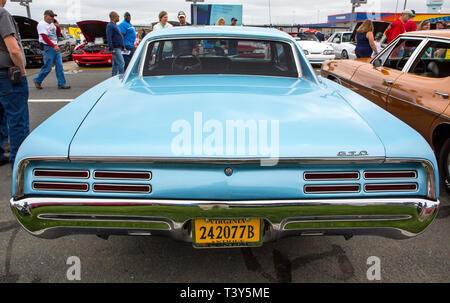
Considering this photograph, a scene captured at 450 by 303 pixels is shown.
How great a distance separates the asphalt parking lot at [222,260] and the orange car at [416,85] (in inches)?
41.7

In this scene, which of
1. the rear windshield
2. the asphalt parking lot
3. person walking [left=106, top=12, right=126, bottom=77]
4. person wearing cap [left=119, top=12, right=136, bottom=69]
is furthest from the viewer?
person wearing cap [left=119, top=12, right=136, bottom=69]

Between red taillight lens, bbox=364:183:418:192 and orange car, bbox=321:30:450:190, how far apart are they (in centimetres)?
174

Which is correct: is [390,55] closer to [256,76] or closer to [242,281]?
[256,76]

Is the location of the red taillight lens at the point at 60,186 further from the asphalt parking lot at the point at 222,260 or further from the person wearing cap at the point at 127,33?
the person wearing cap at the point at 127,33

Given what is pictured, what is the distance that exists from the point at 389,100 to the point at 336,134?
259 cm

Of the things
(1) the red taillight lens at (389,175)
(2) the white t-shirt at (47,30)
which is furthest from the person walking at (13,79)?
(2) the white t-shirt at (47,30)

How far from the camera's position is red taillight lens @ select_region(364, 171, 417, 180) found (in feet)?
5.61

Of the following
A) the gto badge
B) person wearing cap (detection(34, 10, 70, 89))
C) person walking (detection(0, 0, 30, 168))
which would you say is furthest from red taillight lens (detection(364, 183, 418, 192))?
person wearing cap (detection(34, 10, 70, 89))

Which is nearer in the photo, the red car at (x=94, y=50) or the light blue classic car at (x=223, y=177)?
the light blue classic car at (x=223, y=177)

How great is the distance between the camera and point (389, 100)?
393 cm

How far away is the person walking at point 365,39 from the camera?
26.4 feet

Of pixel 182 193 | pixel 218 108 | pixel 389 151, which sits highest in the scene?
pixel 218 108

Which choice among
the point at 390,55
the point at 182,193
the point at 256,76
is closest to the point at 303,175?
the point at 182,193

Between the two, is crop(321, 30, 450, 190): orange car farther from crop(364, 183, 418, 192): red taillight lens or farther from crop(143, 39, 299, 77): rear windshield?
crop(364, 183, 418, 192): red taillight lens
